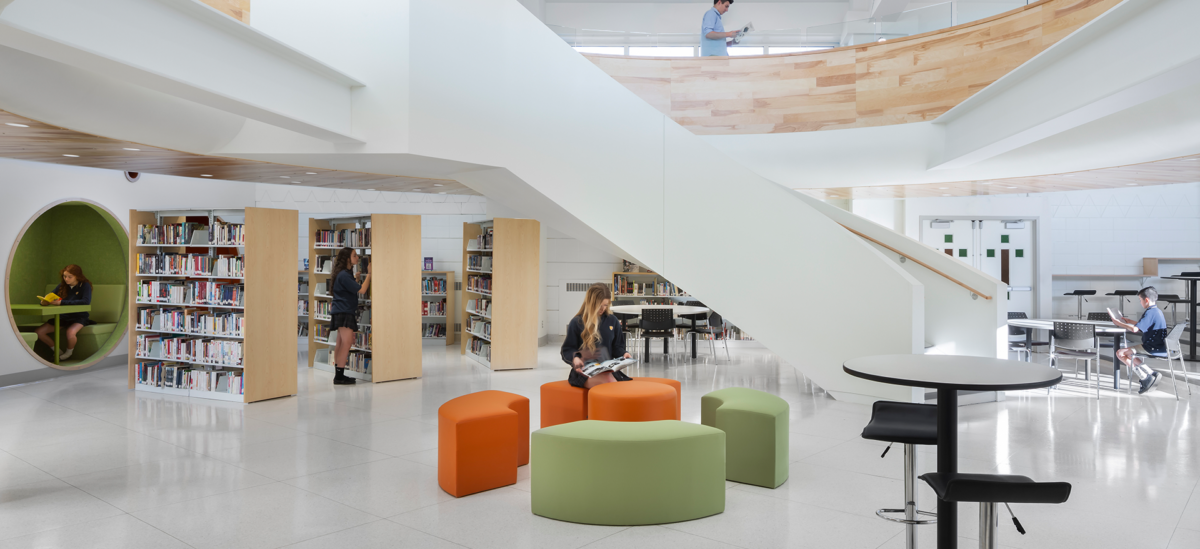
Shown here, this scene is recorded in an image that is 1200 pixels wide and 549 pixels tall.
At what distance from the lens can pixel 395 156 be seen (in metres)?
5.93

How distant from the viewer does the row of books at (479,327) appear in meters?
9.85

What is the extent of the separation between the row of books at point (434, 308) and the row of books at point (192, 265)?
4.85m

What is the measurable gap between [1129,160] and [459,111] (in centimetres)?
715

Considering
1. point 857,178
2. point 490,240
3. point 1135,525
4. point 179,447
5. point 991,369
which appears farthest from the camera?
point 490,240

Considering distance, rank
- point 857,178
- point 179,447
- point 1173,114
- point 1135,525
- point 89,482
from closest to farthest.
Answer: point 1135,525 → point 89,482 → point 179,447 → point 1173,114 → point 857,178

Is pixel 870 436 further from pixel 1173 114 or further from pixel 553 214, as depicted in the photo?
pixel 1173 114

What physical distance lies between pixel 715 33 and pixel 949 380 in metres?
7.39

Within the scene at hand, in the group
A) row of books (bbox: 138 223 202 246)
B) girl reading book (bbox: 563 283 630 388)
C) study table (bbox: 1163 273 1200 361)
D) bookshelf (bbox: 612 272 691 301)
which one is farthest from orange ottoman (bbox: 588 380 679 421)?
study table (bbox: 1163 273 1200 361)

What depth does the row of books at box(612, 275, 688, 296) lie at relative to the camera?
12.6 metres

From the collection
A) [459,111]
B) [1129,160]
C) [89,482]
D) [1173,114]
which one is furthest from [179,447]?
[1129,160]

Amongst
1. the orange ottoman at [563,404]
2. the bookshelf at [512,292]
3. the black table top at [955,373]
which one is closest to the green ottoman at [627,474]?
the black table top at [955,373]

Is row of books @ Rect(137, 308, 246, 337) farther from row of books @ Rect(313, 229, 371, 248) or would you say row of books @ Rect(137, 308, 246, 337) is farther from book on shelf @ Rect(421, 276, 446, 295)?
book on shelf @ Rect(421, 276, 446, 295)

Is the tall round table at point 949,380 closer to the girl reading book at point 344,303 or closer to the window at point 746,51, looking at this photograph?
the girl reading book at point 344,303

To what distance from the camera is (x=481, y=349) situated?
1013 centimetres
